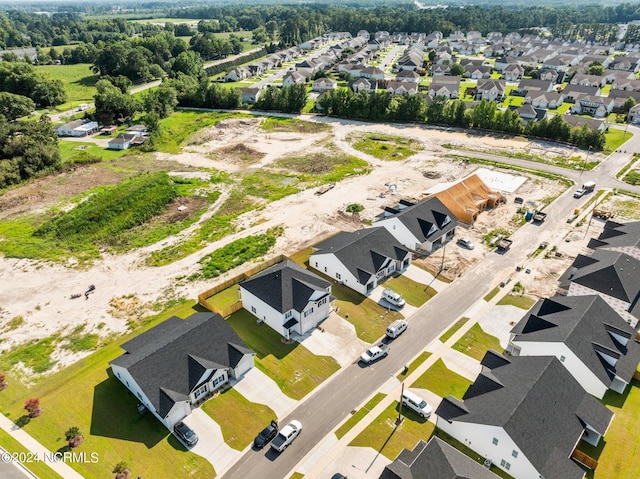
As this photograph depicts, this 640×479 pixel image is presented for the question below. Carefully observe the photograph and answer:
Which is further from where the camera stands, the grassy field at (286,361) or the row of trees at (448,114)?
the row of trees at (448,114)

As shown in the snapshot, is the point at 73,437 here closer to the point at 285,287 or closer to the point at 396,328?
the point at 285,287

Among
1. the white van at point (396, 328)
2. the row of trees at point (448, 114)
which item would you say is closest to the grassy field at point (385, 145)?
the row of trees at point (448, 114)

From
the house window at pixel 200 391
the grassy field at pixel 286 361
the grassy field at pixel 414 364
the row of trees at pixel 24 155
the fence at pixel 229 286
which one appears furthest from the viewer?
the row of trees at pixel 24 155

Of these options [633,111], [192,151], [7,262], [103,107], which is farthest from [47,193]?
[633,111]

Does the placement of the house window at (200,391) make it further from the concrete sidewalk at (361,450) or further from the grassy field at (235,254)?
the grassy field at (235,254)

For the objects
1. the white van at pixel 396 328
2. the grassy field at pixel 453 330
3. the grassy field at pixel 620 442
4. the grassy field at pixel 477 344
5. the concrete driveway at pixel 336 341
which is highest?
the white van at pixel 396 328

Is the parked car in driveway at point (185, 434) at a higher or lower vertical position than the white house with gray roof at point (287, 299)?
lower

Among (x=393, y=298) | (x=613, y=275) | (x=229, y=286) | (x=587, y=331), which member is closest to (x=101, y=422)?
(x=229, y=286)

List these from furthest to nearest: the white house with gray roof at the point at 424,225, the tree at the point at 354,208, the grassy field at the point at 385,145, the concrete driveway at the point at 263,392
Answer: the grassy field at the point at 385,145, the tree at the point at 354,208, the white house with gray roof at the point at 424,225, the concrete driveway at the point at 263,392

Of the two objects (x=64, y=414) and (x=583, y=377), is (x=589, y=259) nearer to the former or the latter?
(x=583, y=377)
